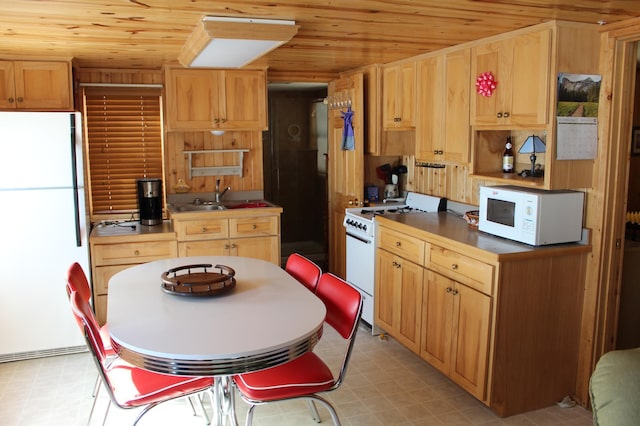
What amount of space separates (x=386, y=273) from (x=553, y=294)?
1243mm

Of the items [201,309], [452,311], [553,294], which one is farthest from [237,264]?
[553,294]

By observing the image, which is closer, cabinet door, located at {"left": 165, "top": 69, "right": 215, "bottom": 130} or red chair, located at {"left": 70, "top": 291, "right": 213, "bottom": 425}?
red chair, located at {"left": 70, "top": 291, "right": 213, "bottom": 425}

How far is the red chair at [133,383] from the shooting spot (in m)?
2.22

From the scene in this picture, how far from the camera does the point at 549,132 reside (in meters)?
2.90

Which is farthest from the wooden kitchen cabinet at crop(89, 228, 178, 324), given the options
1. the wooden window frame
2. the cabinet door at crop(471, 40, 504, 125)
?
the cabinet door at crop(471, 40, 504, 125)

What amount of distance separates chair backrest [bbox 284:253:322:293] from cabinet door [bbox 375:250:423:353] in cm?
88

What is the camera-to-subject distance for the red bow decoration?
3.26m

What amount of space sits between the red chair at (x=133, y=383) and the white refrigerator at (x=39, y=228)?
149cm

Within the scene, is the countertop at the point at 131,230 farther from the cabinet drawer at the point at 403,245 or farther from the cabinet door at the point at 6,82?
the cabinet drawer at the point at 403,245

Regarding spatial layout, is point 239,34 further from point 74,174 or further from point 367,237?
point 367,237

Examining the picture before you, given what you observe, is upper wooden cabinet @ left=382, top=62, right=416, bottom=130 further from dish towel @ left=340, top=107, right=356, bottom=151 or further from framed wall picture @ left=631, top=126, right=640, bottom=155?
framed wall picture @ left=631, top=126, right=640, bottom=155

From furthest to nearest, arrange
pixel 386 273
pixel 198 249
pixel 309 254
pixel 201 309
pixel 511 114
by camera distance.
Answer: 1. pixel 309 254
2. pixel 198 249
3. pixel 386 273
4. pixel 511 114
5. pixel 201 309

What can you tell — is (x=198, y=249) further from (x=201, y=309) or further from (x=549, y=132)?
(x=549, y=132)

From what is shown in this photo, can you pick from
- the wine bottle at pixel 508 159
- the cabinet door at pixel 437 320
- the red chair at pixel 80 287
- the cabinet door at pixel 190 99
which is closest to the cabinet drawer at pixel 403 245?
the cabinet door at pixel 437 320
